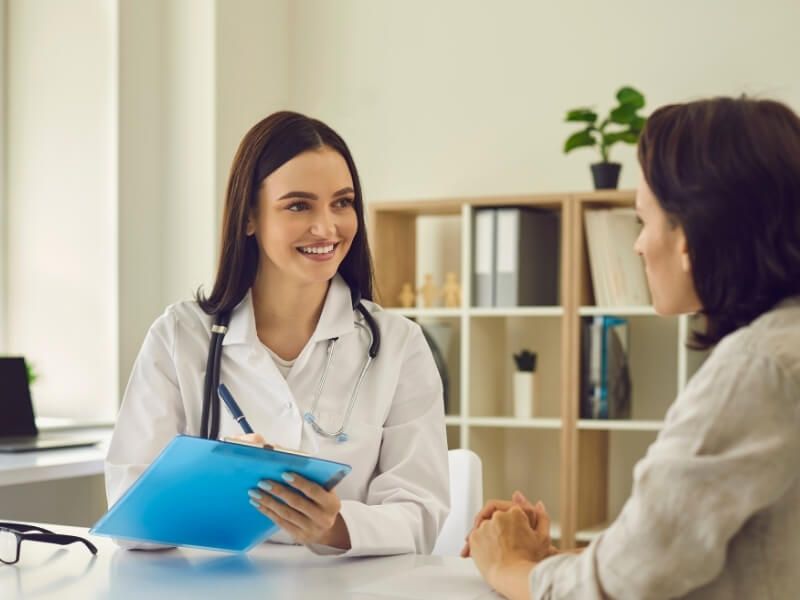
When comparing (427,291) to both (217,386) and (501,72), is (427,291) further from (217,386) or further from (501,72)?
(217,386)

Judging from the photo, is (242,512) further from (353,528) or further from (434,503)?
(434,503)

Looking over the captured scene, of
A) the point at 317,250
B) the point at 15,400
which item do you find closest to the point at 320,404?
the point at 317,250

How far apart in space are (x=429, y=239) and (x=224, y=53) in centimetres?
96

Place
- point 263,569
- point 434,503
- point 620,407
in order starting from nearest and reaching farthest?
point 263,569 → point 434,503 → point 620,407

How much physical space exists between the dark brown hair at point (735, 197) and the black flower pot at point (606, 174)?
84.8 inches

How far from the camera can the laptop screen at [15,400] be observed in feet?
8.87

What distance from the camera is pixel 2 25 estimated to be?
11.6 ft

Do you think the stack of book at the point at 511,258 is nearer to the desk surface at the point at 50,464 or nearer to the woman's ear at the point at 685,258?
the desk surface at the point at 50,464

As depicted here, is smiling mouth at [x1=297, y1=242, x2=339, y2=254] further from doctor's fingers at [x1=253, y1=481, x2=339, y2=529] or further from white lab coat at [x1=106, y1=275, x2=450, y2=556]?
doctor's fingers at [x1=253, y1=481, x2=339, y2=529]

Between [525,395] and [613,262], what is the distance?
1.70 feet

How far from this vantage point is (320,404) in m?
1.74

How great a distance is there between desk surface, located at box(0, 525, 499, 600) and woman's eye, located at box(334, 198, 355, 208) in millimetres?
610

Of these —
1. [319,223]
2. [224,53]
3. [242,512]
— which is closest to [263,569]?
[242,512]

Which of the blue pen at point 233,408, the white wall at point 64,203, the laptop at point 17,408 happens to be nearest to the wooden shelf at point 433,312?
the white wall at point 64,203
